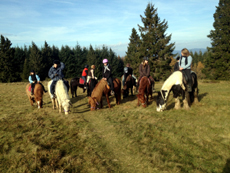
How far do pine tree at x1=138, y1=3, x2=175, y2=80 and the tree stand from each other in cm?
3603

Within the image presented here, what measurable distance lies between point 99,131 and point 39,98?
593cm

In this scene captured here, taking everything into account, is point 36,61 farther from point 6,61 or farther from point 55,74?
point 55,74

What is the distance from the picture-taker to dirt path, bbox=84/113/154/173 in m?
3.97

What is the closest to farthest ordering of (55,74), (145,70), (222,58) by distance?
(55,74) < (145,70) < (222,58)

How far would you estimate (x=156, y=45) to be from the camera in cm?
3469

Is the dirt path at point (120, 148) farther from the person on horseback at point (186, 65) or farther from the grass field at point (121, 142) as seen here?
the person on horseback at point (186, 65)

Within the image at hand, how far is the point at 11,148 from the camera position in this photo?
4934 mm

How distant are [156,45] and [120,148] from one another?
33.2m

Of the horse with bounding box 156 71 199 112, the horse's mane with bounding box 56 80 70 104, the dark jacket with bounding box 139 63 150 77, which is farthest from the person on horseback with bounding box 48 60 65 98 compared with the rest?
the horse with bounding box 156 71 199 112

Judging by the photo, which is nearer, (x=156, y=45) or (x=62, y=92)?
(x=62, y=92)

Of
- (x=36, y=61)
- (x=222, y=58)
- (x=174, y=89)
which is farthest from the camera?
(x=36, y=61)

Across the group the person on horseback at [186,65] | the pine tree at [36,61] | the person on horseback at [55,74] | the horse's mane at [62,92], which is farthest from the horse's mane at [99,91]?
the pine tree at [36,61]

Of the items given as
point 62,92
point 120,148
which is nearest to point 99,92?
point 62,92

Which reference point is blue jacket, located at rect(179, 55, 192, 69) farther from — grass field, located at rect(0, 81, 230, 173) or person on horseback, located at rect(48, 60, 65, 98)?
person on horseback, located at rect(48, 60, 65, 98)
